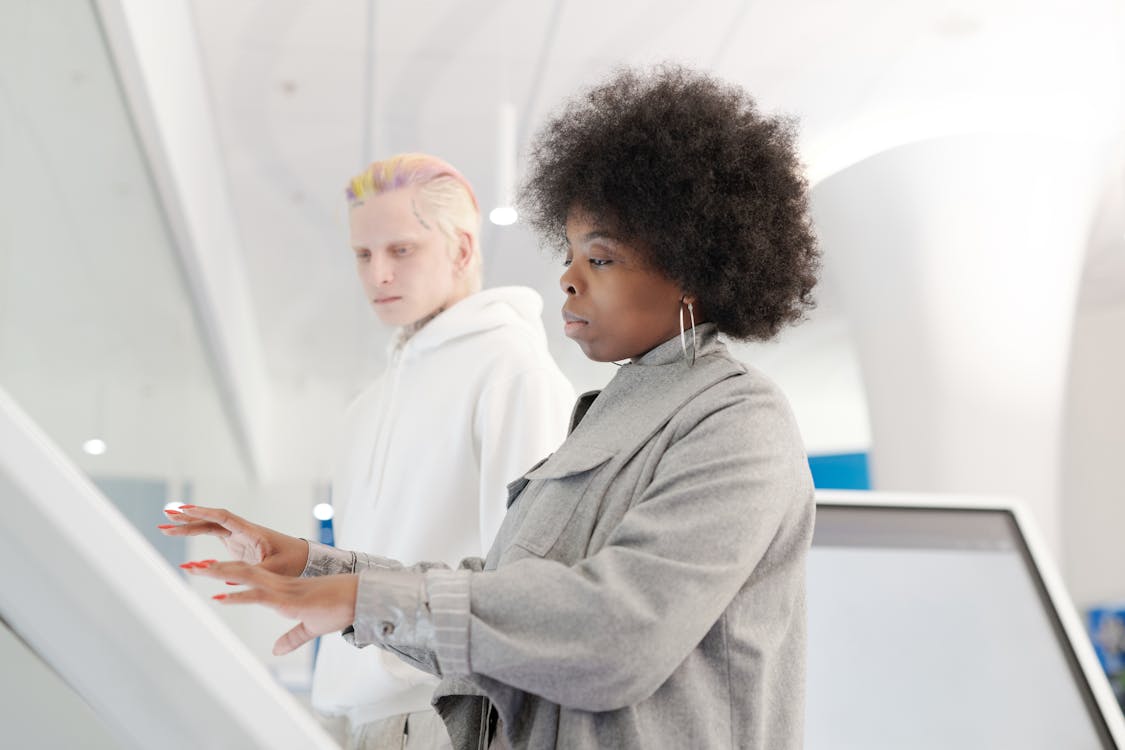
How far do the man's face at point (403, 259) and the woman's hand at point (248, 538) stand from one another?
30.1 inches

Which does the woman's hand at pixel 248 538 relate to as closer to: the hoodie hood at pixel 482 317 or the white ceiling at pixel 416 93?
the hoodie hood at pixel 482 317

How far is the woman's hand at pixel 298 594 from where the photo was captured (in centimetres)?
80

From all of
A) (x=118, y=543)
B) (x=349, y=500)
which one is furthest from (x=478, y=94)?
(x=118, y=543)

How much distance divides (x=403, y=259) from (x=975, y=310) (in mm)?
4194

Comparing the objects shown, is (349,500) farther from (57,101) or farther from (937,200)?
(937,200)

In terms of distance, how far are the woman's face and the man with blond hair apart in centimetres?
41

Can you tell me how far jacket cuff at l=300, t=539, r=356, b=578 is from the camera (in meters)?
1.13

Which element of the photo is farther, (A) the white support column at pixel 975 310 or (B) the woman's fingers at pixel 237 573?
(A) the white support column at pixel 975 310

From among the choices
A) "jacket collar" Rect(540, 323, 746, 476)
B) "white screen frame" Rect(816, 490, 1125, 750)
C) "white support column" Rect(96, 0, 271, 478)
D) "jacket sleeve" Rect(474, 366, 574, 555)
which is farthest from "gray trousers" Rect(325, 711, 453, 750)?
"white support column" Rect(96, 0, 271, 478)

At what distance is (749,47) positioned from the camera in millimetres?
5121

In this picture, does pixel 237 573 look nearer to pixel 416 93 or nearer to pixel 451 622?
pixel 451 622

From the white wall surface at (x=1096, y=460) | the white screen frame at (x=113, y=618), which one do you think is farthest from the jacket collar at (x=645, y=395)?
the white wall surface at (x=1096, y=460)

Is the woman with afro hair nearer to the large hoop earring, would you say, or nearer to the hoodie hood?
the large hoop earring

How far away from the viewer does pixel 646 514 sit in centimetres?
89
